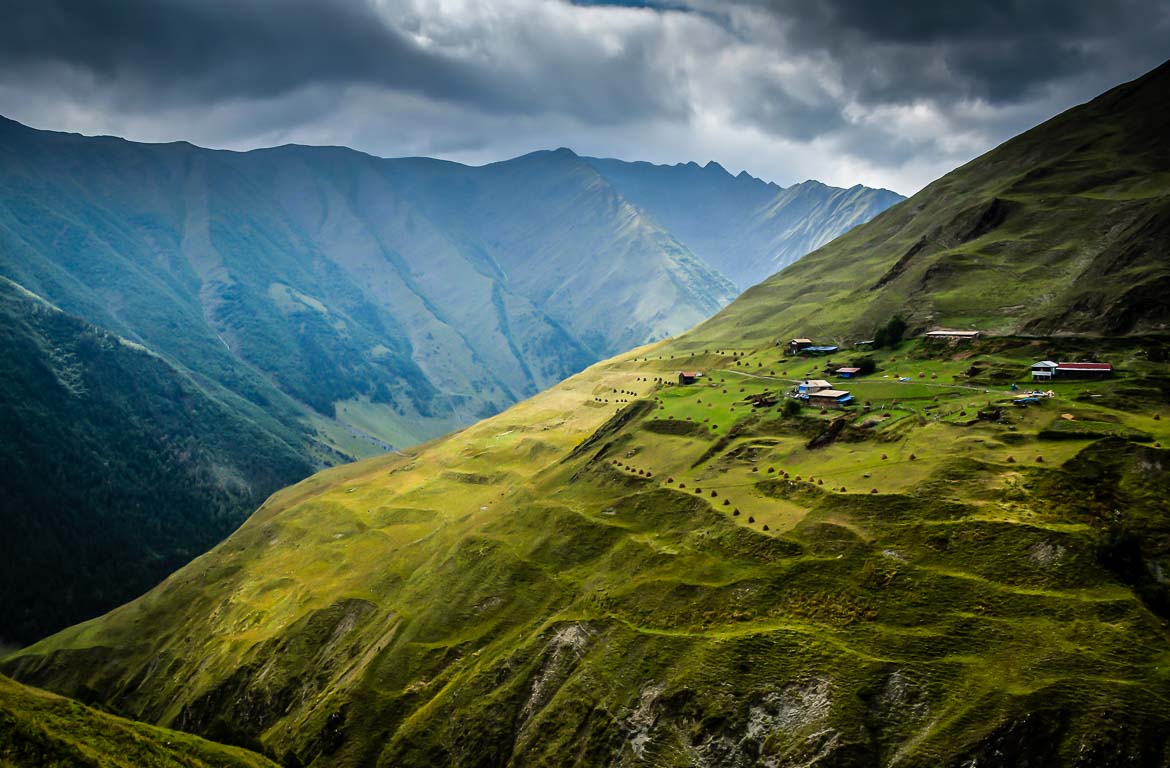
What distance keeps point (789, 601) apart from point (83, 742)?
76144 mm

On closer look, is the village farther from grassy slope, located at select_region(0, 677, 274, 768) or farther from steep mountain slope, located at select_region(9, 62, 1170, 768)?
→ grassy slope, located at select_region(0, 677, 274, 768)

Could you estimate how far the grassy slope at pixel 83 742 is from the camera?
66625 millimetres

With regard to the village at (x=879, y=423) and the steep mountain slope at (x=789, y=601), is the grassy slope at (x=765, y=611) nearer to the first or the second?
the steep mountain slope at (x=789, y=601)

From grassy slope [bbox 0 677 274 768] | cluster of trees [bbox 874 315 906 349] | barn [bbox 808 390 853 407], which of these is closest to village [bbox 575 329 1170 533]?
barn [bbox 808 390 853 407]

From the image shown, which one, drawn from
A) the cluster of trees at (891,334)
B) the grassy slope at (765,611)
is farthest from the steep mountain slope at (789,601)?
the cluster of trees at (891,334)

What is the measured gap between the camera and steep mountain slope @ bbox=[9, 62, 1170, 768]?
2406 inches

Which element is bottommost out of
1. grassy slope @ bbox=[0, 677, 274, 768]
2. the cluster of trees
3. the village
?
grassy slope @ bbox=[0, 677, 274, 768]

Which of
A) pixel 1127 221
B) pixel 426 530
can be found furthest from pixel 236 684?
pixel 1127 221

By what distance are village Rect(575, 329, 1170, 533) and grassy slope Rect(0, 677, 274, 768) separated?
2871 inches

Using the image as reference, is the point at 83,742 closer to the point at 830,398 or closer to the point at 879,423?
the point at 879,423

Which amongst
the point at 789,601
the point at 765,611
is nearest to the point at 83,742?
the point at 765,611

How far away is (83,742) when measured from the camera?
240ft

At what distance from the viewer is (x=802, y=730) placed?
64688 millimetres

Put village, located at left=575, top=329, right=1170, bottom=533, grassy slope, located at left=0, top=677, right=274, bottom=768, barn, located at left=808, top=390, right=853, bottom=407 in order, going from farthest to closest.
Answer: barn, located at left=808, top=390, right=853, bottom=407 < village, located at left=575, top=329, right=1170, bottom=533 < grassy slope, located at left=0, top=677, right=274, bottom=768
